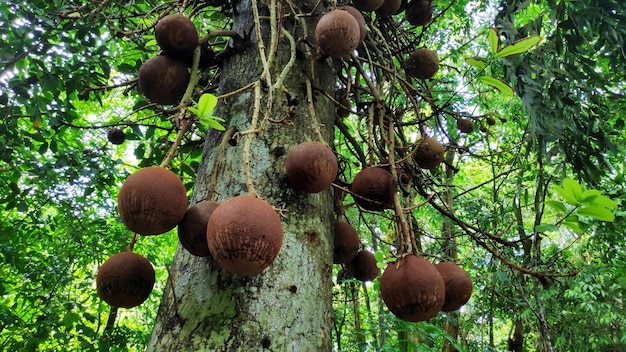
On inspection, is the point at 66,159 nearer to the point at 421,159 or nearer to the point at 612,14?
the point at 421,159

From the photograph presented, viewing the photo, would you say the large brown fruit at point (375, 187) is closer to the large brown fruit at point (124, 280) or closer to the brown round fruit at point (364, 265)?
the brown round fruit at point (364, 265)

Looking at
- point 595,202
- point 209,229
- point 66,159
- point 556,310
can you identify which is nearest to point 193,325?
point 209,229

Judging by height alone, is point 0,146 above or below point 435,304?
above

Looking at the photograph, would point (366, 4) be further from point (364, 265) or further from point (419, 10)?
point (364, 265)

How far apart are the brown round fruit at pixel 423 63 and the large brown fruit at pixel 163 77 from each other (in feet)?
3.36

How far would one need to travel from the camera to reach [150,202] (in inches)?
37.7

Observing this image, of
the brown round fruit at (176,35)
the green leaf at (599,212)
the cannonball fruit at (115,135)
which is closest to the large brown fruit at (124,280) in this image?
the brown round fruit at (176,35)

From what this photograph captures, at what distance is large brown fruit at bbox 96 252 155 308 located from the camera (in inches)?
42.6

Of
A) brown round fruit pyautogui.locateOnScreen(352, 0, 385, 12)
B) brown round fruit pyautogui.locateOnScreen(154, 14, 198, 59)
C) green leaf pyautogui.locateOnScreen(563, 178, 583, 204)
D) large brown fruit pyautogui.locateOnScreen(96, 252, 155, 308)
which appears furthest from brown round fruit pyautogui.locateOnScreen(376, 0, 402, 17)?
large brown fruit pyautogui.locateOnScreen(96, 252, 155, 308)

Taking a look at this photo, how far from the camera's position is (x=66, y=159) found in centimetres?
276

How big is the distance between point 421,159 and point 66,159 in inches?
86.9

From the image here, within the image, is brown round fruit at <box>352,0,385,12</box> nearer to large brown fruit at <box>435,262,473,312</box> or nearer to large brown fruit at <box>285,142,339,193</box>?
large brown fruit at <box>285,142,339,193</box>

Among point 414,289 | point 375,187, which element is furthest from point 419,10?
point 414,289

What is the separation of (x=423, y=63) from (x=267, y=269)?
1.29 metres
